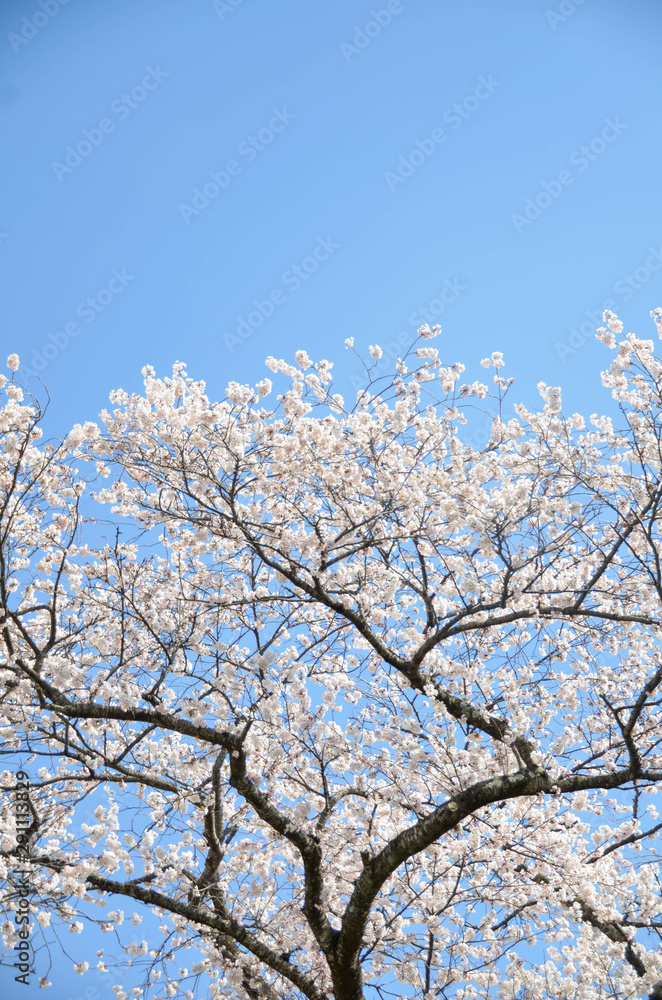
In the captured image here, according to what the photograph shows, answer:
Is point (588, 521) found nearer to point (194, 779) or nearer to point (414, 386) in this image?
point (414, 386)

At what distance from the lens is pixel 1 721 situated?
706cm

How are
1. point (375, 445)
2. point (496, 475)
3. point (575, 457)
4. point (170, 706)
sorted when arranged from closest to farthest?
point (170, 706), point (575, 457), point (375, 445), point (496, 475)

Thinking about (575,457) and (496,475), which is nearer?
(575,457)

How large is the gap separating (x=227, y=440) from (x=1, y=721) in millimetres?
3793

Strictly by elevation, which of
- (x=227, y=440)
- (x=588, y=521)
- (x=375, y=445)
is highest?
(x=375, y=445)

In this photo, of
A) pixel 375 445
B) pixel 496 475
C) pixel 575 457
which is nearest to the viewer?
pixel 575 457

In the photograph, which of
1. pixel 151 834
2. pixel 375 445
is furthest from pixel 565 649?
pixel 151 834

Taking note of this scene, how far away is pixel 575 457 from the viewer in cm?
634

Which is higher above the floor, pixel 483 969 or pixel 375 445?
pixel 375 445

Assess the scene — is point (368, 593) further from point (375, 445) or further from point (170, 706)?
point (170, 706)

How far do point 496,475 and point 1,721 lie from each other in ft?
18.2

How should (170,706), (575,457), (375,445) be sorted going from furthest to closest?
1. (375,445)
2. (575,457)
3. (170,706)

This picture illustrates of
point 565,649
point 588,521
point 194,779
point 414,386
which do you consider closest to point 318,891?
point 194,779

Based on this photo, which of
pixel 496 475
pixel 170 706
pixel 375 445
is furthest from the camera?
pixel 496 475
